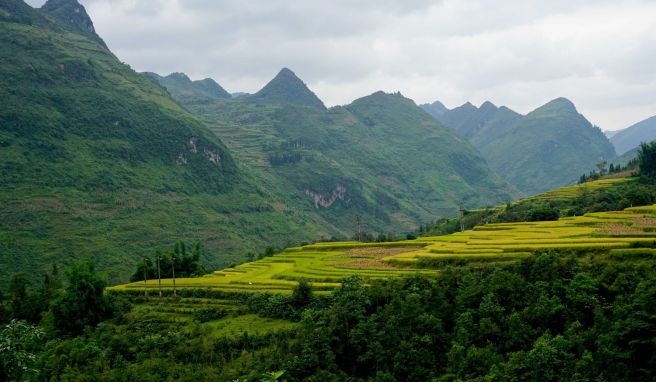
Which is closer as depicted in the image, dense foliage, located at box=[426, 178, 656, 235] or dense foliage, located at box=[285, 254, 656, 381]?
dense foliage, located at box=[285, 254, 656, 381]

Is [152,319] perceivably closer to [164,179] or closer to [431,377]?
[431,377]

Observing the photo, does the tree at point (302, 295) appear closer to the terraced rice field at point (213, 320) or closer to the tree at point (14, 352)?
the terraced rice field at point (213, 320)

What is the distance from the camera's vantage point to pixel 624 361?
101 ft

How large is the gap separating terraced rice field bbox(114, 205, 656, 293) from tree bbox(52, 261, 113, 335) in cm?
792

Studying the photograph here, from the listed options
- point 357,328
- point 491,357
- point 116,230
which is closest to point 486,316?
point 491,357

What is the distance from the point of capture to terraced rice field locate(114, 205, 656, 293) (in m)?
46.7

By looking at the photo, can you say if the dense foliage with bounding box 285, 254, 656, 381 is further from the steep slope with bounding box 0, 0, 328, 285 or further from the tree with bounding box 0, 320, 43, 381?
the steep slope with bounding box 0, 0, 328, 285

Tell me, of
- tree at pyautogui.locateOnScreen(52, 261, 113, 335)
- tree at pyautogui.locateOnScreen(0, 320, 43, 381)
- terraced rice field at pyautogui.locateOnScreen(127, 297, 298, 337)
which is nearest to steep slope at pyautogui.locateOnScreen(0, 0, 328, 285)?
tree at pyautogui.locateOnScreen(52, 261, 113, 335)

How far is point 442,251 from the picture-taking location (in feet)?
176

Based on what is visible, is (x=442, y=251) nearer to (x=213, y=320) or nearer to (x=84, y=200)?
(x=213, y=320)

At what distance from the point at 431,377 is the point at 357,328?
6875 mm

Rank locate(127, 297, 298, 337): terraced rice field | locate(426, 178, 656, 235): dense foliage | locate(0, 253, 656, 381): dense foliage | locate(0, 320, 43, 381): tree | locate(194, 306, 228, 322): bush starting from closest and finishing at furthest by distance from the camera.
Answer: locate(0, 320, 43, 381): tree
locate(0, 253, 656, 381): dense foliage
locate(127, 297, 298, 337): terraced rice field
locate(194, 306, 228, 322): bush
locate(426, 178, 656, 235): dense foliage

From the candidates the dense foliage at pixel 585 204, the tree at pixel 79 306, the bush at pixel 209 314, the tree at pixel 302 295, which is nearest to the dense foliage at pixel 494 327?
the tree at pixel 302 295

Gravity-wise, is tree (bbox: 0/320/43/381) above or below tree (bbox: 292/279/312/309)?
above
